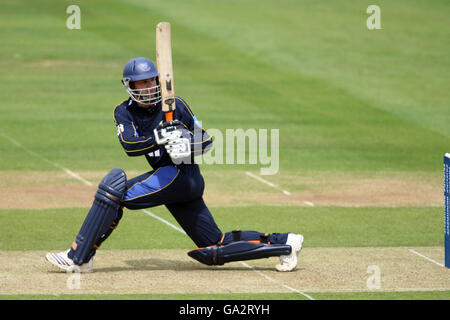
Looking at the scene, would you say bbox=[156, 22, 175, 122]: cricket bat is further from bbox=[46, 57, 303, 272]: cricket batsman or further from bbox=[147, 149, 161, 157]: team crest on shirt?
bbox=[147, 149, 161, 157]: team crest on shirt

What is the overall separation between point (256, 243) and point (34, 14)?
2199cm

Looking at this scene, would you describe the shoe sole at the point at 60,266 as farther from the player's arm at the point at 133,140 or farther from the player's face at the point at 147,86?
the player's face at the point at 147,86

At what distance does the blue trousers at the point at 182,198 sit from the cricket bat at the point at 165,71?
0.55 metres

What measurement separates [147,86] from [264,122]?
962cm

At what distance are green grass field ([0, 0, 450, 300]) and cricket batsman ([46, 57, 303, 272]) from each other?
30cm

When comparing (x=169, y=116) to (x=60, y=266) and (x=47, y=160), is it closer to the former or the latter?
(x=60, y=266)

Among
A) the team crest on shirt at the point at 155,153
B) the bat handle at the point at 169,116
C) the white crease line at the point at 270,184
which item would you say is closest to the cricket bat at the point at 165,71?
the bat handle at the point at 169,116

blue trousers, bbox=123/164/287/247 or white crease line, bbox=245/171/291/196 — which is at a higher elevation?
white crease line, bbox=245/171/291/196

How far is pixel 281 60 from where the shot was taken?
23141 millimetres

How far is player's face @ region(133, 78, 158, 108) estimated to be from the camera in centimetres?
802

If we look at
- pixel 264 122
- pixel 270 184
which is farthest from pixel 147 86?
pixel 264 122

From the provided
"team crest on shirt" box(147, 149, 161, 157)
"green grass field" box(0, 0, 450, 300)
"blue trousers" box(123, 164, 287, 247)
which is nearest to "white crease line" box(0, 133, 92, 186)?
"green grass field" box(0, 0, 450, 300)

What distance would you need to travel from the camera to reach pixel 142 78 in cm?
802

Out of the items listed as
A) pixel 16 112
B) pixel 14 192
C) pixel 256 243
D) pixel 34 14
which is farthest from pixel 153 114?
pixel 34 14
